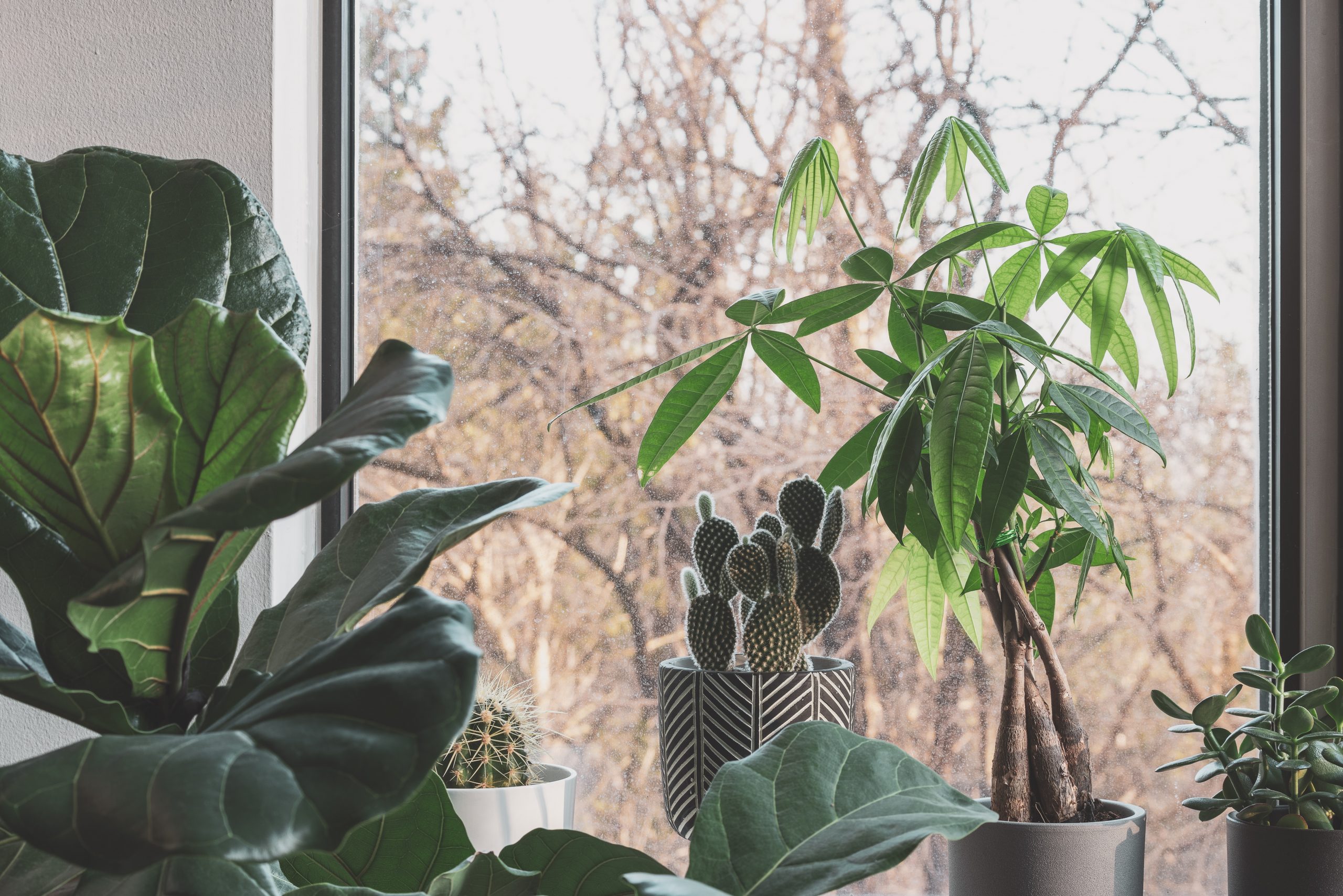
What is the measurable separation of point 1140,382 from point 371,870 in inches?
40.1

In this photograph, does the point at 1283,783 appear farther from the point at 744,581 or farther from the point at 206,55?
the point at 206,55

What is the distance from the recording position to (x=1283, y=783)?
837 millimetres

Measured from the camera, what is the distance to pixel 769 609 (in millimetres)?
900

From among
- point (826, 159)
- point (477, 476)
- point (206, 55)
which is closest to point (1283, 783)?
point (826, 159)

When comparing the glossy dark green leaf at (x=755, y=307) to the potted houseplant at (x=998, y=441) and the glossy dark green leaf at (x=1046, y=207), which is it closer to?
the potted houseplant at (x=998, y=441)

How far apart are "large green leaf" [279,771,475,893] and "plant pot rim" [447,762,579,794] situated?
1.40ft

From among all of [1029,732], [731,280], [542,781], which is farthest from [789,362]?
[542,781]

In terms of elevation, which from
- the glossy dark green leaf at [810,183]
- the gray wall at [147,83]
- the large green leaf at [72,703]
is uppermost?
the gray wall at [147,83]

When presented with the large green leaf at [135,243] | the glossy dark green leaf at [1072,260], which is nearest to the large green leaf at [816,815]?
the large green leaf at [135,243]

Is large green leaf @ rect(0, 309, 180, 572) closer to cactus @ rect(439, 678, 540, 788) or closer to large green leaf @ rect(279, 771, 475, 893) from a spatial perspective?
large green leaf @ rect(279, 771, 475, 893)

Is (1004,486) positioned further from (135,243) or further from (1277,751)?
(135,243)

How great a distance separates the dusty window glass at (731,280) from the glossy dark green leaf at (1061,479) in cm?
40

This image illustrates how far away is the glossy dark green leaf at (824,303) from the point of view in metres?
0.87

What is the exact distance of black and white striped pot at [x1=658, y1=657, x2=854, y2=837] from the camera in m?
0.86
